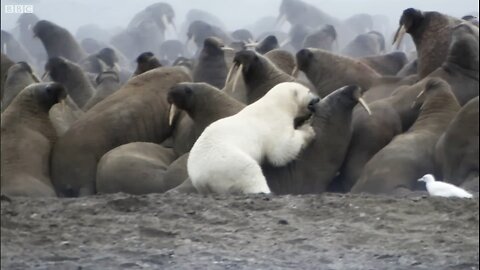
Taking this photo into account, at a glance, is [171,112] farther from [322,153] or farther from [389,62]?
[389,62]

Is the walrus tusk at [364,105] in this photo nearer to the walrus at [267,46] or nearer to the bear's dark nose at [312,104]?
the bear's dark nose at [312,104]

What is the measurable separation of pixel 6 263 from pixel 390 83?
4362 millimetres

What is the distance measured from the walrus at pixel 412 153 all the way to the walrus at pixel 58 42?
6938mm

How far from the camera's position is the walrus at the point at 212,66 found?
840cm

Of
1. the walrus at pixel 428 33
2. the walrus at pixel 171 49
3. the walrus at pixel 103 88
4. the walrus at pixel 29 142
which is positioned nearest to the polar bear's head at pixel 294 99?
the walrus at pixel 428 33

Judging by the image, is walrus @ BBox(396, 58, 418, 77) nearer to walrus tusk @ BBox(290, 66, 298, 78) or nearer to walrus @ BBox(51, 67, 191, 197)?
walrus tusk @ BBox(290, 66, 298, 78)

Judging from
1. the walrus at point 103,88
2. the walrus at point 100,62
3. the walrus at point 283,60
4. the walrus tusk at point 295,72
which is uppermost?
the walrus at point 283,60

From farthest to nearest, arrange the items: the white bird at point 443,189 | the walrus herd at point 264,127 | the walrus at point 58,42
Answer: the walrus at point 58,42 < the walrus herd at point 264,127 < the white bird at point 443,189

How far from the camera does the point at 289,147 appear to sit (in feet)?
19.4

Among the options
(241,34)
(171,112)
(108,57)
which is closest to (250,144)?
(171,112)

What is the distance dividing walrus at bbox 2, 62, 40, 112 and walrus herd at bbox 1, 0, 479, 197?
11 mm

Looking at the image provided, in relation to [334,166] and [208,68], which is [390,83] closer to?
[334,166]

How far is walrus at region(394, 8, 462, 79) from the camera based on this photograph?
24.2 feet

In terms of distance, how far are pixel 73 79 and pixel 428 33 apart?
2939mm
